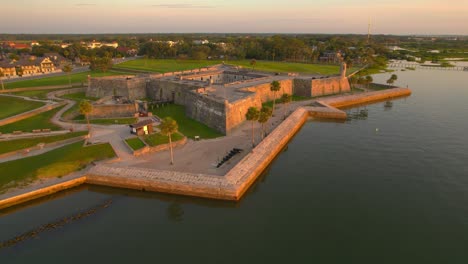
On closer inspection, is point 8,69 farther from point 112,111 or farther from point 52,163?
point 52,163

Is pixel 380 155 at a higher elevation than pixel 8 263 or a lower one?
higher

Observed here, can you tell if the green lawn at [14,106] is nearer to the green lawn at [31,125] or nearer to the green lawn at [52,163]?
the green lawn at [31,125]

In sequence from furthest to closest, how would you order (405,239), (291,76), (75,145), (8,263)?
(291,76) < (75,145) < (405,239) < (8,263)

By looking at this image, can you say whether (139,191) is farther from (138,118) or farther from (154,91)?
(154,91)

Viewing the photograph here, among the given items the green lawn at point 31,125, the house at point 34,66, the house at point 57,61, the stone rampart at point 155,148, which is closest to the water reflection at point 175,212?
the stone rampart at point 155,148

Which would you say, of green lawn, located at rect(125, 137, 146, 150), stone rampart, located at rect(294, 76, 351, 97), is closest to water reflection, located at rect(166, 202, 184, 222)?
green lawn, located at rect(125, 137, 146, 150)

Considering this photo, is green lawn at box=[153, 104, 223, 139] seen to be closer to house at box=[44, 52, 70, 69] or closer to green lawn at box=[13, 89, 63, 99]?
green lawn at box=[13, 89, 63, 99]

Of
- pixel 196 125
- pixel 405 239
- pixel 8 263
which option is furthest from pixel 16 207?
pixel 405 239
